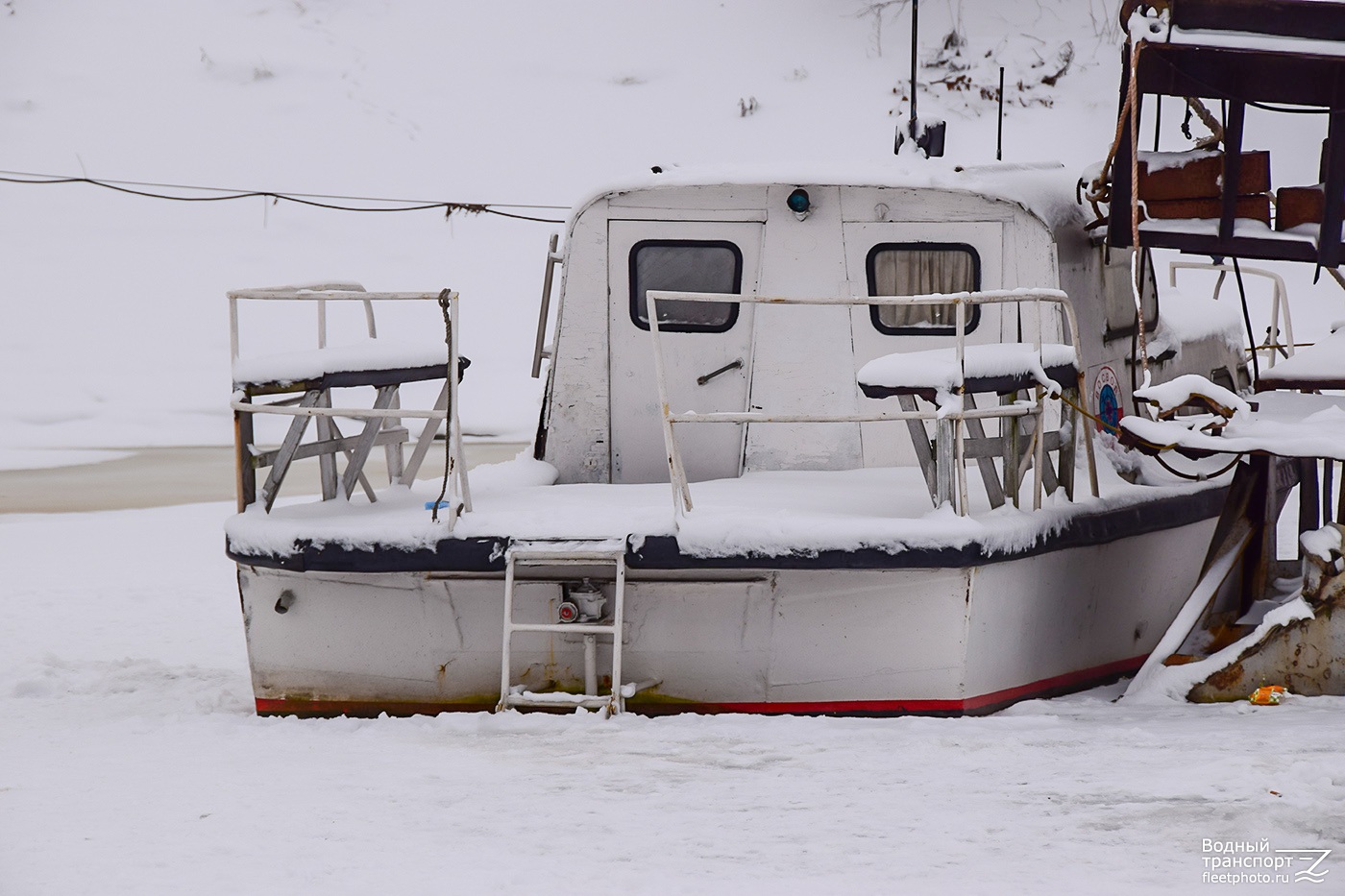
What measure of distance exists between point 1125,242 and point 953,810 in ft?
11.7

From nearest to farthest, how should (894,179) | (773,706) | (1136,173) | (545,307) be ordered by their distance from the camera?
(773,706), (1136,173), (894,179), (545,307)

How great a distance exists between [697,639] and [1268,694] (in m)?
2.42

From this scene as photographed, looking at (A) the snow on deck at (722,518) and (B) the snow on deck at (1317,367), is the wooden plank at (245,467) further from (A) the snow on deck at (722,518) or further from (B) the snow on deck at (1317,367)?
(B) the snow on deck at (1317,367)

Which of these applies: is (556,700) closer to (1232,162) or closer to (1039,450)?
(1039,450)

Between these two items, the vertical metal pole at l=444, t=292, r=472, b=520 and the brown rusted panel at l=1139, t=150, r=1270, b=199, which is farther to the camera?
the brown rusted panel at l=1139, t=150, r=1270, b=199

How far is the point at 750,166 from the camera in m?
7.82

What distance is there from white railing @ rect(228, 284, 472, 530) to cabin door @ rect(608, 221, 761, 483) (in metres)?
1.00

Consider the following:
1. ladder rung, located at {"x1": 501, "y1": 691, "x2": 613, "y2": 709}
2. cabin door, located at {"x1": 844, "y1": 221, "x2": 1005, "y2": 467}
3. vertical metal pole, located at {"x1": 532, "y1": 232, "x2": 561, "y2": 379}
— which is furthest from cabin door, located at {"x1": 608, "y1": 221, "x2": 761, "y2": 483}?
ladder rung, located at {"x1": 501, "y1": 691, "x2": 613, "y2": 709}

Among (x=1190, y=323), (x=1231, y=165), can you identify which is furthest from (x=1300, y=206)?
(x=1190, y=323)

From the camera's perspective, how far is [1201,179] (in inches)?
306

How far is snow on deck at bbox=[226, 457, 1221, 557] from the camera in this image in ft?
20.7

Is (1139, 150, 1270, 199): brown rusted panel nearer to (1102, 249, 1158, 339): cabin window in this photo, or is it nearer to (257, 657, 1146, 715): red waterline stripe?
(1102, 249, 1158, 339): cabin window

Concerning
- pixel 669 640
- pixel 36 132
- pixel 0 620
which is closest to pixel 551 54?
pixel 36 132

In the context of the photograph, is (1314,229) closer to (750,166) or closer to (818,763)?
Result: (750,166)
